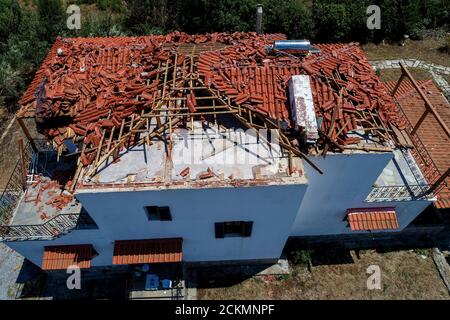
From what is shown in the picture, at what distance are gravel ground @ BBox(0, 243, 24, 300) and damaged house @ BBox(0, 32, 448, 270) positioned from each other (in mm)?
3311

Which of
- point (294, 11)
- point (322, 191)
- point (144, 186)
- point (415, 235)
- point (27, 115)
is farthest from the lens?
point (294, 11)

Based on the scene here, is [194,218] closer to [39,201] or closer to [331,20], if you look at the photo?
[39,201]

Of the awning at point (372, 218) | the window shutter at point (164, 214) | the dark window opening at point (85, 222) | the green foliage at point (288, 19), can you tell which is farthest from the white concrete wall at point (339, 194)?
the green foliage at point (288, 19)

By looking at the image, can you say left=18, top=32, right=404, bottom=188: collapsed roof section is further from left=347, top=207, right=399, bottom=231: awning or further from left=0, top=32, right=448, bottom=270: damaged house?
left=347, top=207, right=399, bottom=231: awning

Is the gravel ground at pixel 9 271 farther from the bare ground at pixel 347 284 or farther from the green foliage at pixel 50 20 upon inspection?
the green foliage at pixel 50 20

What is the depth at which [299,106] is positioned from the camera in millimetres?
12570

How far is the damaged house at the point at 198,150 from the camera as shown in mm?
12039

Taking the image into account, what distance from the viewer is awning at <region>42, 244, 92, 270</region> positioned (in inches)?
573

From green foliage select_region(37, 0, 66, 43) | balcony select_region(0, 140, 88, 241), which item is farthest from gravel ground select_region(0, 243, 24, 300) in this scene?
green foliage select_region(37, 0, 66, 43)

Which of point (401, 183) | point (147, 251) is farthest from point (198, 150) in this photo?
point (401, 183)
